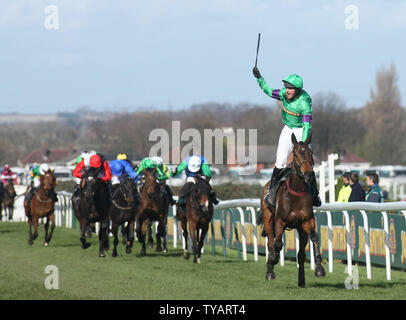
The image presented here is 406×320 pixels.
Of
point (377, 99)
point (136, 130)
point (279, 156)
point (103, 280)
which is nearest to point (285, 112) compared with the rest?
point (279, 156)

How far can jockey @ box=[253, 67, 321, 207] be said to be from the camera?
31.8ft

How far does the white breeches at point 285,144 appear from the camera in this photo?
10.0m

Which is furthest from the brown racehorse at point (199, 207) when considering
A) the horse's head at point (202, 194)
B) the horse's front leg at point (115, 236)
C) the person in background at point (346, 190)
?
the person in background at point (346, 190)

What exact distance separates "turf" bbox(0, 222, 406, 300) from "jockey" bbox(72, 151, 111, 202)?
128 centimetres

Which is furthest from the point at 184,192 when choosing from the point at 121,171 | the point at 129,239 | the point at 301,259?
the point at 301,259

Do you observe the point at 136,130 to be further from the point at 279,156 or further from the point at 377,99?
the point at 279,156

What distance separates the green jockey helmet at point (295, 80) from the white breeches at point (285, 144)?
1.61 ft

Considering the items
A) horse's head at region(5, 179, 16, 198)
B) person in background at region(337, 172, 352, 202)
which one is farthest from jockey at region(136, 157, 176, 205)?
horse's head at region(5, 179, 16, 198)

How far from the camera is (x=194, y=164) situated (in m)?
14.5

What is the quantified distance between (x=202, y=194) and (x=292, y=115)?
177 inches

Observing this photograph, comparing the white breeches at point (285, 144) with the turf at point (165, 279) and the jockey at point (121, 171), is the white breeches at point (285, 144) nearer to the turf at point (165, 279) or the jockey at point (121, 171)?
the turf at point (165, 279)
